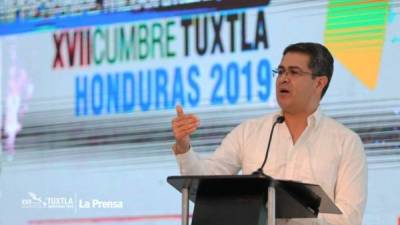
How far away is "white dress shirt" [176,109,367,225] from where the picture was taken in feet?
8.65

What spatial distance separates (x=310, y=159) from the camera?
2.72 metres

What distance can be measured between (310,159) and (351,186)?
165mm

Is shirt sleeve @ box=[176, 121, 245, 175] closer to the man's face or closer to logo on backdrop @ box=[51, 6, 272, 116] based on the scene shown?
the man's face

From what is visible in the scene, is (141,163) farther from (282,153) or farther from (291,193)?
(291,193)

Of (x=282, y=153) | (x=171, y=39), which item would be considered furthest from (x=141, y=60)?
(x=282, y=153)

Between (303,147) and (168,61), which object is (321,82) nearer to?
(303,147)

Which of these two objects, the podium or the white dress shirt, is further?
the white dress shirt

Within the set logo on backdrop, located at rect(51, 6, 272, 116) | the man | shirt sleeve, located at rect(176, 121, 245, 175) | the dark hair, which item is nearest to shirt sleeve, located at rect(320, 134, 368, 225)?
the man

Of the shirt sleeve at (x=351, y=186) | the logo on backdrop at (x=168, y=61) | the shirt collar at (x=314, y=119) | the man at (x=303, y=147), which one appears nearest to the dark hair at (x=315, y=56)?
the man at (x=303, y=147)

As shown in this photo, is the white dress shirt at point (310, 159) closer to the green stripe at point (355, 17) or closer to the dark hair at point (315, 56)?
the dark hair at point (315, 56)

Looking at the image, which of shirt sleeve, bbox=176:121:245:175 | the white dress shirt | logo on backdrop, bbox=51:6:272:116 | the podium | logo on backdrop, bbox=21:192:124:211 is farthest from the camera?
logo on backdrop, bbox=21:192:124:211

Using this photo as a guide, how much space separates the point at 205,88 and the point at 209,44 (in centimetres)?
21

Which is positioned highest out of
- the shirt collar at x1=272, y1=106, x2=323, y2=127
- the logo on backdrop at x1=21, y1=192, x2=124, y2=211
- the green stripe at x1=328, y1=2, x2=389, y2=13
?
the green stripe at x1=328, y1=2, x2=389, y2=13

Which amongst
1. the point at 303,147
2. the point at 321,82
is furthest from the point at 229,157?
the point at 321,82
